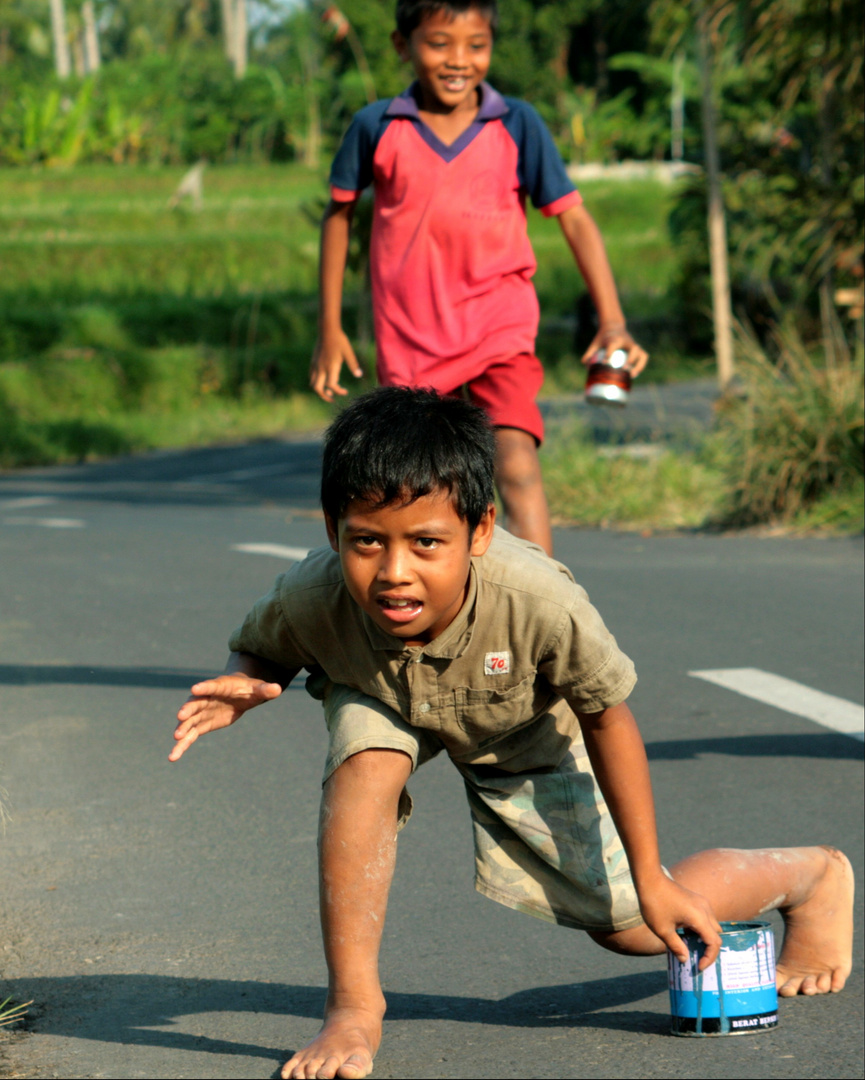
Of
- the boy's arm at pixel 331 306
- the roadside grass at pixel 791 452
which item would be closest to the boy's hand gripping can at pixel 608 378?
the boy's arm at pixel 331 306

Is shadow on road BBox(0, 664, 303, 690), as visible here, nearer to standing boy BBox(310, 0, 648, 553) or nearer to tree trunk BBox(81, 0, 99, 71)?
standing boy BBox(310, 0, 648, 553)

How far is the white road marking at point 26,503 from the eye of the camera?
41.9ft

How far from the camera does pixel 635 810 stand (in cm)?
274

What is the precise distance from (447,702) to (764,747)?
7.42ft

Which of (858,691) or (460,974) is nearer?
(460,974)

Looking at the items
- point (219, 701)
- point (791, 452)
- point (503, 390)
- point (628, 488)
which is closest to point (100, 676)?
point (503, 390)

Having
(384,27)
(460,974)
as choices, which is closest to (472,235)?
(460,974)

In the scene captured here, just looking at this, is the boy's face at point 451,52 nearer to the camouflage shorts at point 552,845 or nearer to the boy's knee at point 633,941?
the camouflage shorts at point 552,845

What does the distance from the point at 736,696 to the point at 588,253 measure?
5.44ft

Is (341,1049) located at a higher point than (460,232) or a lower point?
lower

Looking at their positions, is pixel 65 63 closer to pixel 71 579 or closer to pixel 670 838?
pixel 71 579

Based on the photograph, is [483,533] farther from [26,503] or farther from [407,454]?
[26,503]

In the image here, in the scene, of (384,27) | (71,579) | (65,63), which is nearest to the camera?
(71,579)

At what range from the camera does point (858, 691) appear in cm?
534
